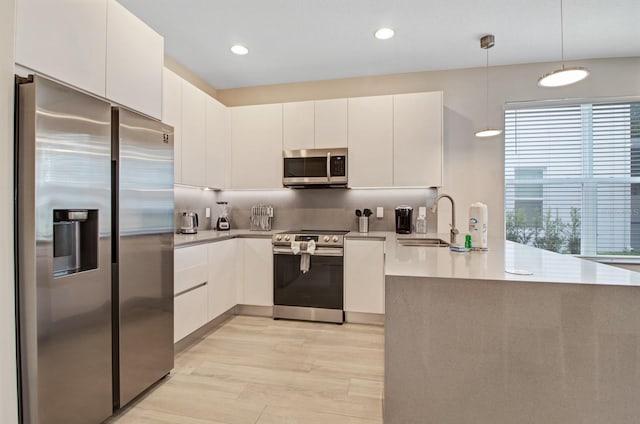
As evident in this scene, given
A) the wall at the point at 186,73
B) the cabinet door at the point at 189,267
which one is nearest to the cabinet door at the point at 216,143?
the wall at the point at 186,73

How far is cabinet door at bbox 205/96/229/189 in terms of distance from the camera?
331 cm

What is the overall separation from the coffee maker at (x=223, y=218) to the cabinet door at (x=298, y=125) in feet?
3.60

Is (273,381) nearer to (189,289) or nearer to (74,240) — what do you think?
(189,289)

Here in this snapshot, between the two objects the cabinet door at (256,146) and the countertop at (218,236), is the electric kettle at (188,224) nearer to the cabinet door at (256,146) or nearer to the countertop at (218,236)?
the countertop at (218,236)

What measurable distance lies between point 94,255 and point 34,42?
1000 mm

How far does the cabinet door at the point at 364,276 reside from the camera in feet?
10.3

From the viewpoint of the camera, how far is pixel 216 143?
136 inches

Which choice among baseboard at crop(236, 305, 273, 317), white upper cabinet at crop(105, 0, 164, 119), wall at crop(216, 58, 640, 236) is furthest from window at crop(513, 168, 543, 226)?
white upper cabinet at crop(105, 0, 164, 119)

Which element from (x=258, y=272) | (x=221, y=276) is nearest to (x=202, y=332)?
(x=221, y=276)

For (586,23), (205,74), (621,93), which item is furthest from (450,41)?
(205,74)

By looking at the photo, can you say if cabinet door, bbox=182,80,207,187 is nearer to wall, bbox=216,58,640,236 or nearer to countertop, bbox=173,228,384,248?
countertop, bbox=173,228,384,248

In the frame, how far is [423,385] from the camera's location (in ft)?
3.82

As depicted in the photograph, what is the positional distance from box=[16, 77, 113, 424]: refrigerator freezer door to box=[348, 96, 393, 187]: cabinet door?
2.32 m

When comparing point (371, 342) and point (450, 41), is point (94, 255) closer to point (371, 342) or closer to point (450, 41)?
point (371, 342)
